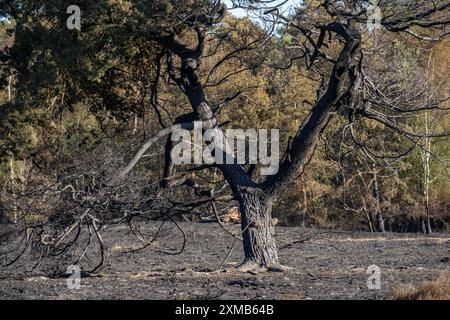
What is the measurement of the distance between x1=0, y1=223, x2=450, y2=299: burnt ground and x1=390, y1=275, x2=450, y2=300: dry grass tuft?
429 millimetres

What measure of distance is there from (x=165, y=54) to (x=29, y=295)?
6464 mm

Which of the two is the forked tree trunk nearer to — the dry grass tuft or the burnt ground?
the burnt ground

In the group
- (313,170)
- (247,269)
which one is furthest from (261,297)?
(313,170)

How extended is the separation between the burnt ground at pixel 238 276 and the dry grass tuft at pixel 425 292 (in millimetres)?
429

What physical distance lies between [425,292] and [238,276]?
4560 mm

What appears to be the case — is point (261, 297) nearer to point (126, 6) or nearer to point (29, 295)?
point (29, 295)

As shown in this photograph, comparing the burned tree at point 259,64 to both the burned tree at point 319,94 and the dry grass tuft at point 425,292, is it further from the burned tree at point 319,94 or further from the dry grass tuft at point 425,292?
the dry grass tuft at point 425,292

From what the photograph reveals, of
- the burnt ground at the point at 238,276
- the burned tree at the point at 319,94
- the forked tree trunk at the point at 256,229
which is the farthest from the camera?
the forked tree trunk at the point at 256,229

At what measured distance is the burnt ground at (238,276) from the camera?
12.7m

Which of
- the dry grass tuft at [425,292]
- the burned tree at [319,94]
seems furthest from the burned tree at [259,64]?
the dry grass tuft at [425,292]

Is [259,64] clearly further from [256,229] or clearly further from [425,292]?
[425,292]

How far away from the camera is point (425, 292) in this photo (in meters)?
11.0

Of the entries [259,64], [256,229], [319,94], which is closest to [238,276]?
[256,229]

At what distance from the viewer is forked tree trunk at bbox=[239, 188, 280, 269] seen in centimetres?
1561
